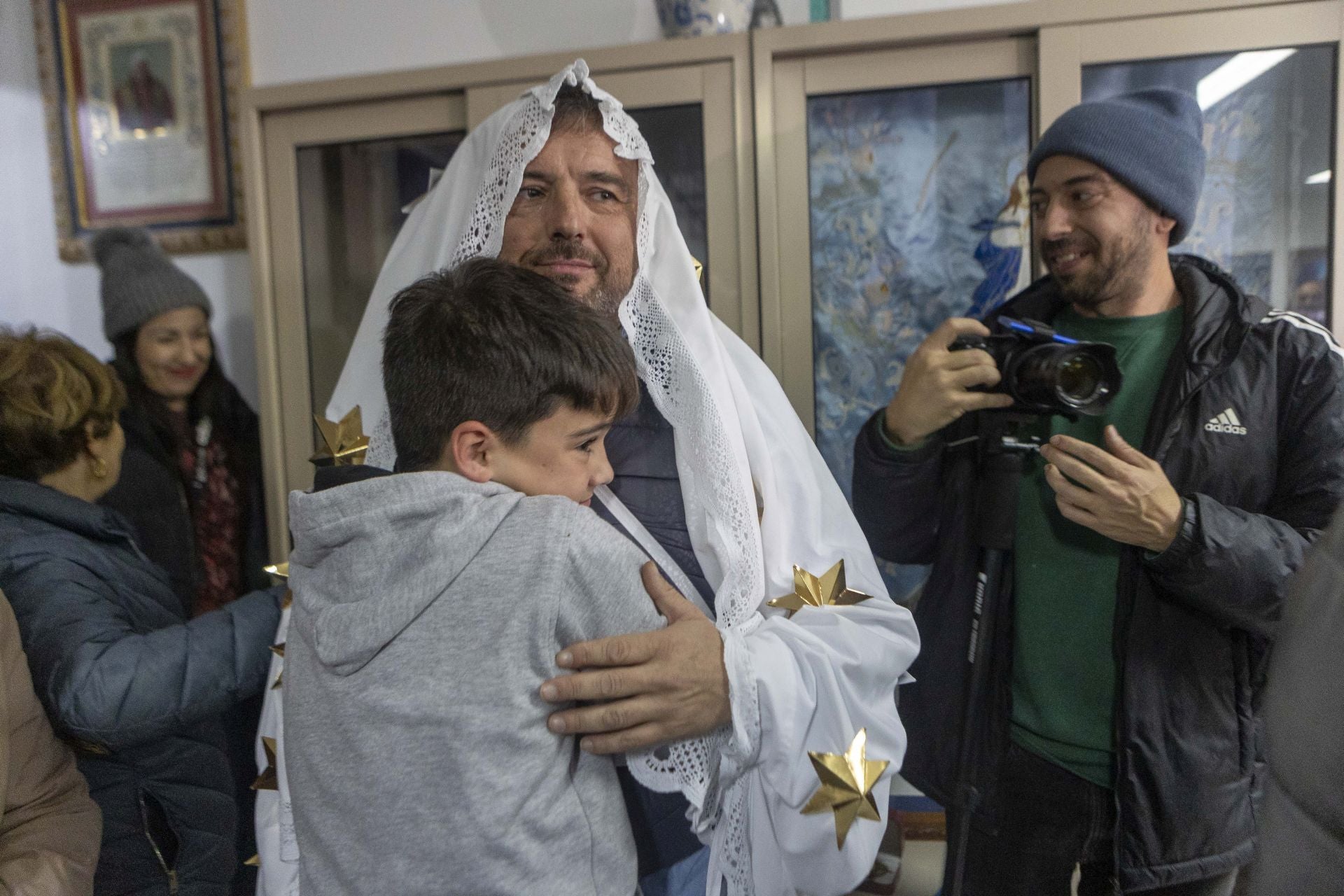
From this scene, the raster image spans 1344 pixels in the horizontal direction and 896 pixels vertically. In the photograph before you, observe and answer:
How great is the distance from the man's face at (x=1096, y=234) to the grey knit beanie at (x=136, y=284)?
180 centimetres

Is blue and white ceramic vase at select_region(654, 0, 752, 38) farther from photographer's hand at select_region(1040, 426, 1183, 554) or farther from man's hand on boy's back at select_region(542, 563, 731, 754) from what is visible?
man's hand on boy's back at select_region(542, 563, 731, 754)

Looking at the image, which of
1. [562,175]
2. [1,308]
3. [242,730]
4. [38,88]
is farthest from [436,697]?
[38,88]

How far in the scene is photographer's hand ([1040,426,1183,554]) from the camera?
1.18m

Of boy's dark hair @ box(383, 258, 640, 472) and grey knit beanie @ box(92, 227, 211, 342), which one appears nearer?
boy's dark hair @ box(383, 258, 640, 472)

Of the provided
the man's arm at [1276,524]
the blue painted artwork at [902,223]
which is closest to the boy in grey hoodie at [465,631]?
the man's arm at [1276,524]

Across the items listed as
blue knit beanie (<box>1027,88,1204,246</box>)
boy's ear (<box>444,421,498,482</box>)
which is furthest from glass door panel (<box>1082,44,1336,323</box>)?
boy's ear (<box>444,421,498,482</box>)

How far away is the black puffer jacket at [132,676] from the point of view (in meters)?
1.07

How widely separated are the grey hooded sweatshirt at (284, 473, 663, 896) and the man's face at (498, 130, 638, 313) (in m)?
0.44

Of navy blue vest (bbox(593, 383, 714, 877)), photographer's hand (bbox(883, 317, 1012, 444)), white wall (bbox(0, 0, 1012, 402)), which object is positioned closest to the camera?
navy blue vest (bbox(593, 383, 714, 877))

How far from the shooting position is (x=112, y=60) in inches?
86.4

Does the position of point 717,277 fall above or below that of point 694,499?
above

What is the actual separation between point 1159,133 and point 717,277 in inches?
32.8

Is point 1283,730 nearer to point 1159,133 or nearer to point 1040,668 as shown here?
point 1040,668

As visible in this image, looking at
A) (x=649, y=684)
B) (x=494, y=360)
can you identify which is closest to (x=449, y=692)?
(x=649, y=684)
